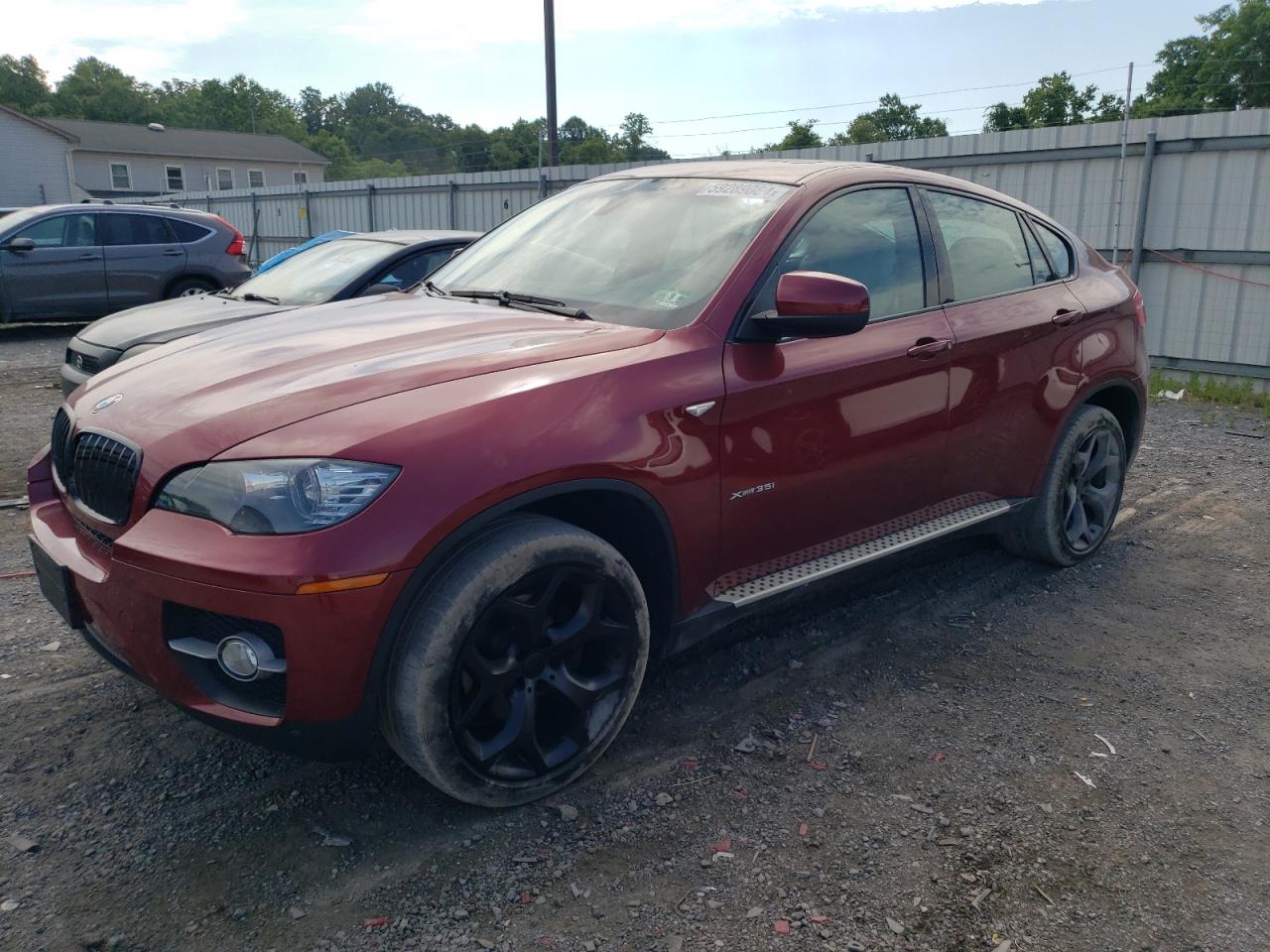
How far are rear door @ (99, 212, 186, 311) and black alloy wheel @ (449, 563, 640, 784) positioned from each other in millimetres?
11834

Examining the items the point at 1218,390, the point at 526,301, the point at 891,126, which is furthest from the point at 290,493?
the point at 891,126

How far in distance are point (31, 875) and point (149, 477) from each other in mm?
1033

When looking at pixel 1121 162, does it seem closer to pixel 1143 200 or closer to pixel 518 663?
pixel 1143 200

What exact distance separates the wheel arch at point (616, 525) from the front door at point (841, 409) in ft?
0.75

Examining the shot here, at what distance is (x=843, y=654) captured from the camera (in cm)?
397

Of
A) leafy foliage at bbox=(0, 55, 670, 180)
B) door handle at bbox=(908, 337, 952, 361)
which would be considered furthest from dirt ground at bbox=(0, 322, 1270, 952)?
leafy foliage at bbox=(0, 55, 670, 180)

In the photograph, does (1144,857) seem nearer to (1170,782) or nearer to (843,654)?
(1170,782)

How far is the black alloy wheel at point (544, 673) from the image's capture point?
2.70 metres

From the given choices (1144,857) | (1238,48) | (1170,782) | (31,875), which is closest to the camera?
(31,875)

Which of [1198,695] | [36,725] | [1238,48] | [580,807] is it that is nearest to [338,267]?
[36,725]

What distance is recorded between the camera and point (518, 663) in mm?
2752

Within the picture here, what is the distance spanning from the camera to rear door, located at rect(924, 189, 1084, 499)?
4.06m

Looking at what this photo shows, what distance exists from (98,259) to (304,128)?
108309 millimetres

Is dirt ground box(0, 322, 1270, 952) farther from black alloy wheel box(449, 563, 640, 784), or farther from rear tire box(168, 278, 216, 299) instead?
rear tire box(168, 278, 216, 299)
